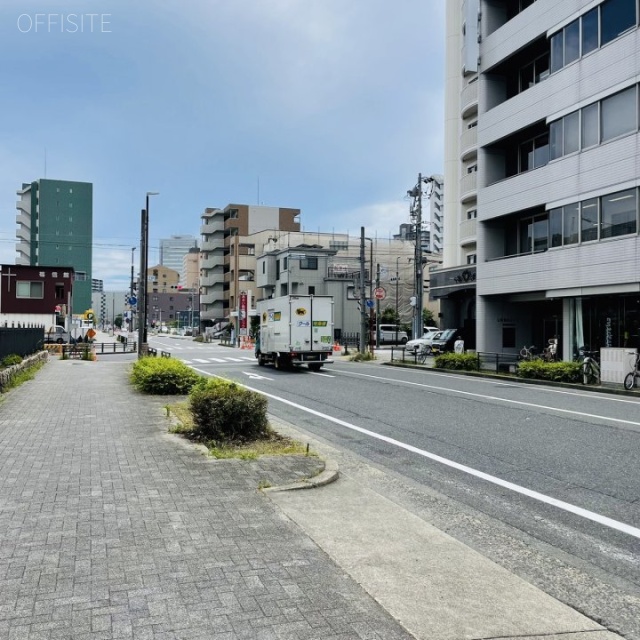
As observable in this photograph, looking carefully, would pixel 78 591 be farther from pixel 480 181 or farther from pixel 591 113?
pixel 480 181

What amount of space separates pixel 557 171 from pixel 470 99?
22.0 metres

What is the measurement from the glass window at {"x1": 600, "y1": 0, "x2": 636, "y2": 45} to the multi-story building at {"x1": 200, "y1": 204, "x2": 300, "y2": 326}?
74044 millimetres

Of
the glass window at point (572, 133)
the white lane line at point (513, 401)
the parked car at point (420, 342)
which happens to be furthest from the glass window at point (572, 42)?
the parked car at point (420, 342)

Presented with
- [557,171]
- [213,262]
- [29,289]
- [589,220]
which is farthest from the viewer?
[213,262]

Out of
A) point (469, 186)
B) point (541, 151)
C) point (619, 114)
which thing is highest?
point (469, 186)

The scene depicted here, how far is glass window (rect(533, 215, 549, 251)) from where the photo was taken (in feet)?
89.2

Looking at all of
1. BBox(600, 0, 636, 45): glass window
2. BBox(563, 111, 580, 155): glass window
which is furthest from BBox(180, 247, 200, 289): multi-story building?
BBox(600, 0, 636, 45): glass window

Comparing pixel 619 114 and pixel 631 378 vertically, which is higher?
pixel 619 114

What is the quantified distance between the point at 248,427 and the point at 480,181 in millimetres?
25576

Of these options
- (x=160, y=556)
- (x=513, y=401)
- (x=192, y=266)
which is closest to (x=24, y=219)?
(x=192, y=266)

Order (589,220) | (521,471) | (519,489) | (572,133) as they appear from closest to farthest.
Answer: (519,489), (521,471), (589,220), (572,133)

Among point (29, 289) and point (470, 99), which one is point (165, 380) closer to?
point (470, 99)

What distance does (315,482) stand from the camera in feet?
21.2

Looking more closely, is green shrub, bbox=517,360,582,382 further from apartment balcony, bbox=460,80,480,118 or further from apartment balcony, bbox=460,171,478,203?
apartment balcony, bbox=460,80,480,118
